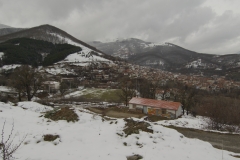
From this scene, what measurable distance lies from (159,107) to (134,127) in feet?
69.3

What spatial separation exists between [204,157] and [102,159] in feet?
19.1

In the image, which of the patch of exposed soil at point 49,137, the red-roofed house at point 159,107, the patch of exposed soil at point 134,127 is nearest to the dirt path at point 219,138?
the patch of exposed soil at point 134,127

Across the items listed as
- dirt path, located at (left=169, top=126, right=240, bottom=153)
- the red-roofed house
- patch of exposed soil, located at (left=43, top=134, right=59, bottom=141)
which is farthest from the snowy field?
the red-roofed house

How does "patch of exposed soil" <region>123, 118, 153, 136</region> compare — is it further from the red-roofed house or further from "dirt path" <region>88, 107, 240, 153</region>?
the red-roofed house

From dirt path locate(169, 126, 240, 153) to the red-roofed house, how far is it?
46.8ft

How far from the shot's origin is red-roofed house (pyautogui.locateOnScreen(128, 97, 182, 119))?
102ft

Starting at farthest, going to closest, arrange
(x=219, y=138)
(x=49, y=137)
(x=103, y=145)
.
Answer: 1. (x=219, y=138)
2. (x=49, y=137)
3. (x=103, y=145)

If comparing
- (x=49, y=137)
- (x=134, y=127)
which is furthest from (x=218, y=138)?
(x=49, y=137)

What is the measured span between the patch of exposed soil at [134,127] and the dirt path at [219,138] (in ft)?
19.1

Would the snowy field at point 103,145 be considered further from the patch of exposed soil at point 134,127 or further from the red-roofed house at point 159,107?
the red-roofed house at point 159,107

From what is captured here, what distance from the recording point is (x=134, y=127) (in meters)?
11.8

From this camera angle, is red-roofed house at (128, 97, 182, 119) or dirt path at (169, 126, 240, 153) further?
red-roofed house at (128, 97, 182, 119)

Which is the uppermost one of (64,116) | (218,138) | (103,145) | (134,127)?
(64,116)

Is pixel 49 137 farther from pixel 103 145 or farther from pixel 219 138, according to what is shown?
pixel 219 138
